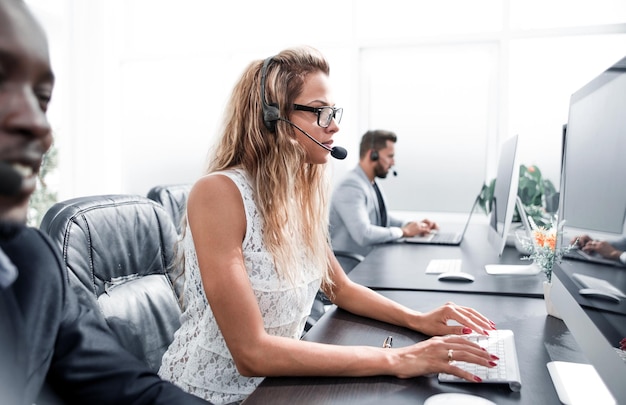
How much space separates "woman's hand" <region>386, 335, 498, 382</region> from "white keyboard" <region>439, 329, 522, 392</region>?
1 cm

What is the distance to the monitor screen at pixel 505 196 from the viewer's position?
1823 mm

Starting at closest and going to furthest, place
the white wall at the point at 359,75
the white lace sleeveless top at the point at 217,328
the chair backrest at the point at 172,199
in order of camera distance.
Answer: the white lace sleeveless top at the point at 217,328 < the chair backrest at the point at 172,199 < the white wall at the point at 359,75

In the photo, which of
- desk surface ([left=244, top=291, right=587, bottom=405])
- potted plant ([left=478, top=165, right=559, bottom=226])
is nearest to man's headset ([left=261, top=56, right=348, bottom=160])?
desk surface ([left=244, top=291, right=587, bottom=405])

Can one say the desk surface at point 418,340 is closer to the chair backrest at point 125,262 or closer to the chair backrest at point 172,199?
the chair backrest at point 125,262

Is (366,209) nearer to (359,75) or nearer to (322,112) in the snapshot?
(359,75)

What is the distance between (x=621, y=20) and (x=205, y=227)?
3781 mm

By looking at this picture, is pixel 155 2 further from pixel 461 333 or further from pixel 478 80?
pixel 461 333

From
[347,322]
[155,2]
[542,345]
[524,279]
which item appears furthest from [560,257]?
[155,2]

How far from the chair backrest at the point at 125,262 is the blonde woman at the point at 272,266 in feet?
0.40

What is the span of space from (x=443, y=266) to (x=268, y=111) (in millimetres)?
1105

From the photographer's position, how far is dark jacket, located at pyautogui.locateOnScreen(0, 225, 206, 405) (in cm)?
53

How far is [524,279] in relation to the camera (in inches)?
69.9

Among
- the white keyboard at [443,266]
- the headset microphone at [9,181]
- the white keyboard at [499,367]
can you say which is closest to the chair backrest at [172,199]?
the white keyboard at [443,266]

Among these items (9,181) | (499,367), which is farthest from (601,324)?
(9,181)
